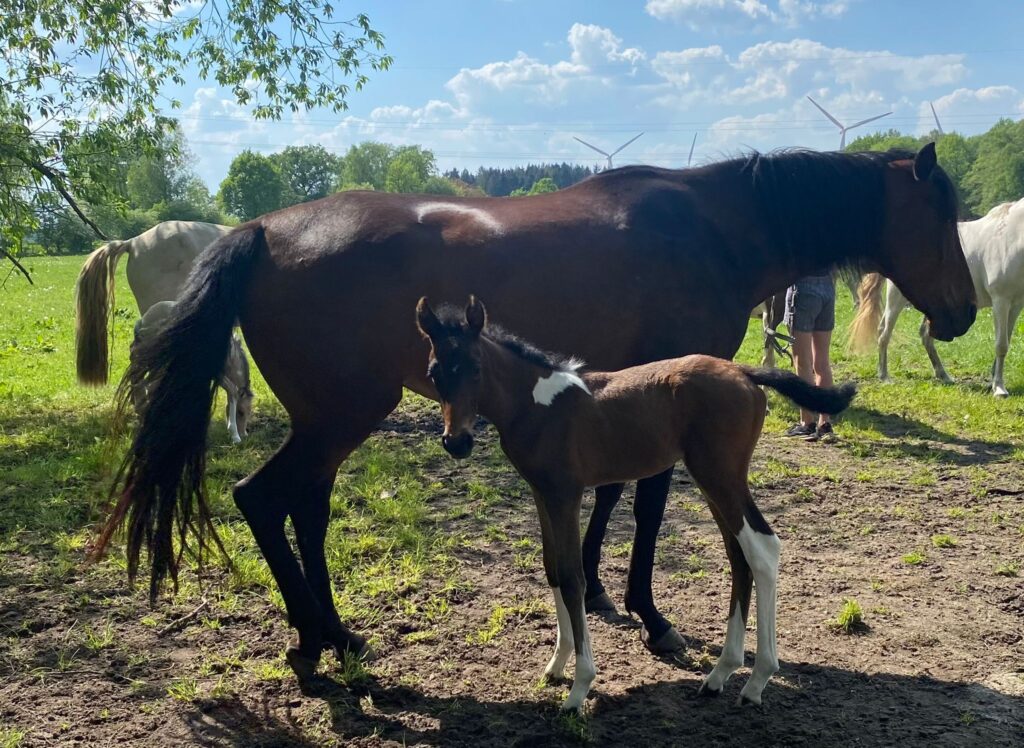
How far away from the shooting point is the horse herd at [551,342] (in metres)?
3.06

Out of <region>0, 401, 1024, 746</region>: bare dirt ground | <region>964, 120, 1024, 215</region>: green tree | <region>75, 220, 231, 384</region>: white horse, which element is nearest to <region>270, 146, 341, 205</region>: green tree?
<region>964, 120, 1024, 215</region>: green tree

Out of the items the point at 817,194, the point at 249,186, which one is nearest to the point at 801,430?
the point at 817,194

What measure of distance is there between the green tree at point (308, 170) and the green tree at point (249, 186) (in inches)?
209

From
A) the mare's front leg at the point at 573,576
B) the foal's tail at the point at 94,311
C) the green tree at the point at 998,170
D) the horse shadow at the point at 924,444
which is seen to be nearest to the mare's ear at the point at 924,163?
the mare's front leg at the point at 573,576

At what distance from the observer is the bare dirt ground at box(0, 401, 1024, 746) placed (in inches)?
117

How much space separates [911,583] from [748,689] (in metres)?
1.67

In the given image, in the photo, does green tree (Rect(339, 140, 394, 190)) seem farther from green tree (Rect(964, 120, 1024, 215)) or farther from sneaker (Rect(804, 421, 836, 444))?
sneaker (Rect(804, 421, 836, 444))

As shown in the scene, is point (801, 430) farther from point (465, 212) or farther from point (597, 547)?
point (465, 212)

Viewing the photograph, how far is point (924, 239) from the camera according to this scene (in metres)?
4.34

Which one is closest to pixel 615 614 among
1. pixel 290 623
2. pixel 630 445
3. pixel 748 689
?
pixel 748 689

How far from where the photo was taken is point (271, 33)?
27.3ft

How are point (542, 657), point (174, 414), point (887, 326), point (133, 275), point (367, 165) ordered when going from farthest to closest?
point (367, 165) < point (887, 326) < point (133, 275) < point (542, 657) < point (174, 414)

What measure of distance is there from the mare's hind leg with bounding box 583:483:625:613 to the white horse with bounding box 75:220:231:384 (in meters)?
5.29

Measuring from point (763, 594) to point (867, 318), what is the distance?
7262 millimetres
